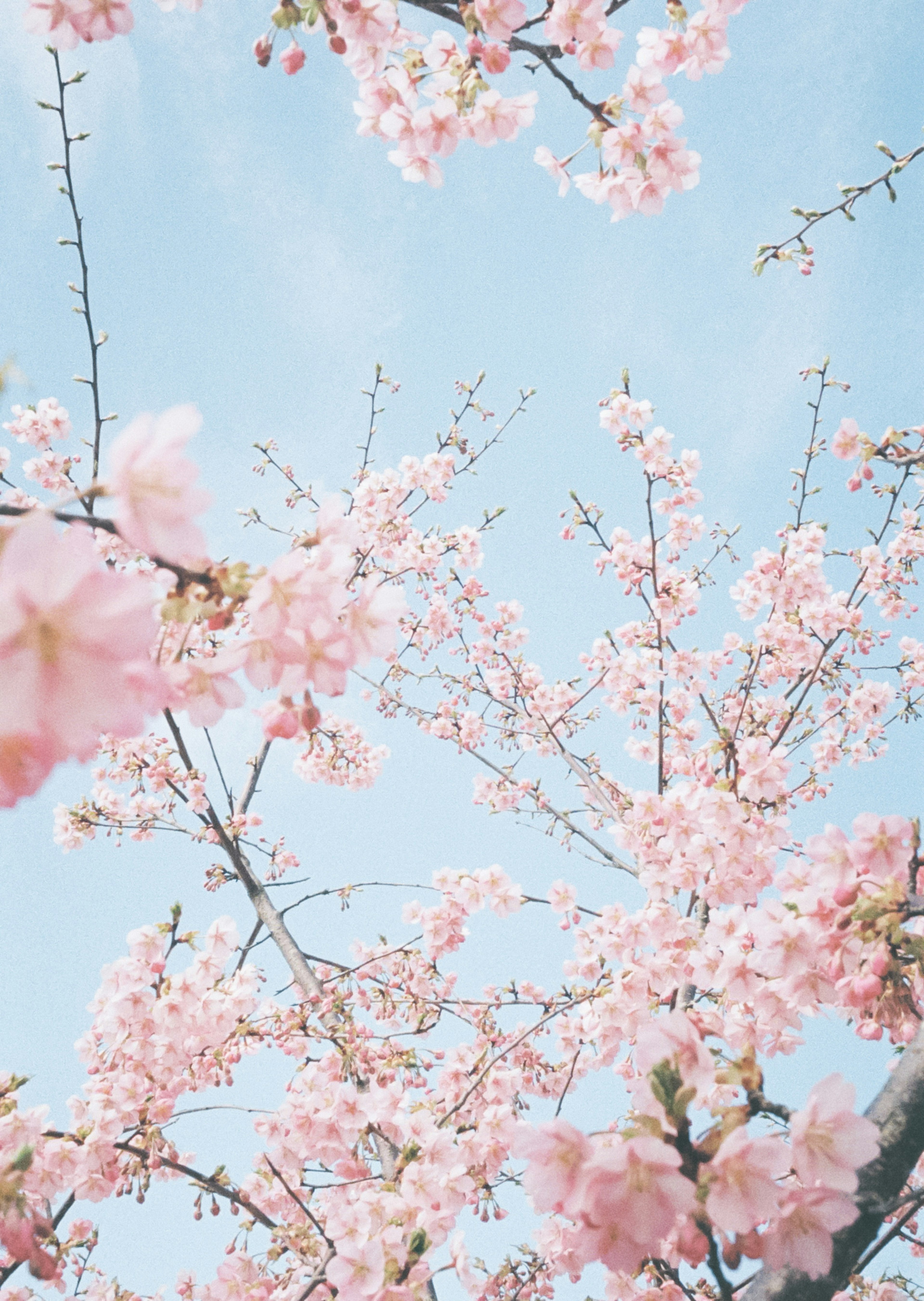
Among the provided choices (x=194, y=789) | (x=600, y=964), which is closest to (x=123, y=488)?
(x=600, y=964)

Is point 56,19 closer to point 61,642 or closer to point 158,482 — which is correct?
point 158,482

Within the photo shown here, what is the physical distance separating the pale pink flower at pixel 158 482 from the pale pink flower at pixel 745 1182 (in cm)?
139

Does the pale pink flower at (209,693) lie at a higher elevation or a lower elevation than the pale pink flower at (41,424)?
lower

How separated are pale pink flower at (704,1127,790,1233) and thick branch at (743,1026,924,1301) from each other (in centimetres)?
34

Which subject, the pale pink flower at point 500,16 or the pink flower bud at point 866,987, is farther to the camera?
the pale pink flower at point 500,16

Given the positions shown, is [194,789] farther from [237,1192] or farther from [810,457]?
[810,457]

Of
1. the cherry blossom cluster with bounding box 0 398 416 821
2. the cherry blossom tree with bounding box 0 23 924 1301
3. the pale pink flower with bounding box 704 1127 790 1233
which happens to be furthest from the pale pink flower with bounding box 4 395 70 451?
the pale pink flower with bounding box 704 1127 790 1233

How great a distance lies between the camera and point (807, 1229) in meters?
1.48

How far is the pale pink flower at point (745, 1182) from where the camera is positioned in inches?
52.6

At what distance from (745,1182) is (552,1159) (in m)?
0.35

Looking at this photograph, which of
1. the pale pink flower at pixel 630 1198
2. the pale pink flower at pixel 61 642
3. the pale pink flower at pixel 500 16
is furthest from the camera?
the pale pink flower at pixel 500 16

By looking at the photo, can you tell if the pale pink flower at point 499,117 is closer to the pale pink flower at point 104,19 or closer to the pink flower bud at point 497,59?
the pink flower bud at point 497,59

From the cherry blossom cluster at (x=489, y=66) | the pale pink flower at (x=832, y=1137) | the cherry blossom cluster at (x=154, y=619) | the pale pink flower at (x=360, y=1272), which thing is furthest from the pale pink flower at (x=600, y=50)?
the pale pink flower at (x=360, y=1272)

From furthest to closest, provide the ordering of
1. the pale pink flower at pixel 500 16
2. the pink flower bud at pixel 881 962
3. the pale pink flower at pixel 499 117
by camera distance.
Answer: the pale pink flower at pixel 499 117 → the pale pink flower at pixel 500 16 → the pink flower bud at pixel 881 962
